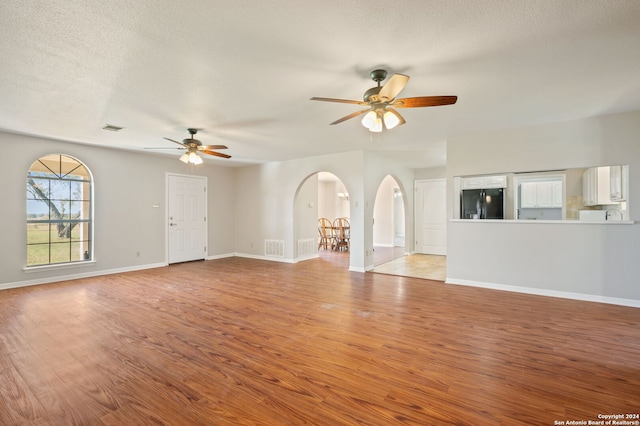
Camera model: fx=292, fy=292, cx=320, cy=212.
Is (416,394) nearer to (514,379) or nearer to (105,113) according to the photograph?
(514,379)

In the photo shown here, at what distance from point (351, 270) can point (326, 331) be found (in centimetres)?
316

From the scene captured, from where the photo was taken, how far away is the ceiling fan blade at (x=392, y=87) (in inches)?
90.9

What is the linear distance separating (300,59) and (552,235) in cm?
428

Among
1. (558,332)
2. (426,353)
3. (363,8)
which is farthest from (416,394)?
(363,8)

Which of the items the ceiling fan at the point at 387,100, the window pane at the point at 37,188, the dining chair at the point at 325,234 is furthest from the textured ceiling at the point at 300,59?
the dining chair at the point at 325,234

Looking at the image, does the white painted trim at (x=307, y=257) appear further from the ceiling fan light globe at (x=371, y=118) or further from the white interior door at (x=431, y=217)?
the ceiling fan light globe at (x=371, y=118)

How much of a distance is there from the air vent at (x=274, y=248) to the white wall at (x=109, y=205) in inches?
59.4

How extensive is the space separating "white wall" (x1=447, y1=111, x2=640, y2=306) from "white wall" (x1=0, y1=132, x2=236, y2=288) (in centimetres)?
617

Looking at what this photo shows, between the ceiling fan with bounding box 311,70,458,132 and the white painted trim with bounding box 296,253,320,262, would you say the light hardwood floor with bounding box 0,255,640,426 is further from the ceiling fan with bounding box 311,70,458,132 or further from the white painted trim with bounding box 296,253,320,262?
the white painted trim with bounding box 296,253,320,262

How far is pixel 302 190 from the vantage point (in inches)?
303

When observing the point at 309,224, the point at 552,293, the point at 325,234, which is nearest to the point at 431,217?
the point at 325,234

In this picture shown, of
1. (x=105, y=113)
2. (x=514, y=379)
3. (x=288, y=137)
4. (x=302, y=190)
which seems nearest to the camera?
(x=514, y=379)

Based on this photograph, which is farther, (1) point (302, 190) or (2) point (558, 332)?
(1) point (302, 190)

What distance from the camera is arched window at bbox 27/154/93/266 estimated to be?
5078mm
